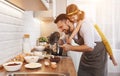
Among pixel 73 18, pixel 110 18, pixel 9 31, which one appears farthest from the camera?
pixel 110 18

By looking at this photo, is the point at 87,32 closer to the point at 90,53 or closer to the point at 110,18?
the point at 90,53

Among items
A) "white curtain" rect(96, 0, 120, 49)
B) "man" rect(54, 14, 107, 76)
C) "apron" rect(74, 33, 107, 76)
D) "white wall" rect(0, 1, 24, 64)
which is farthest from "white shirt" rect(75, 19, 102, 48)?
"white curtain" rect(96, 0, 120, 49)

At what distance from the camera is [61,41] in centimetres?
214

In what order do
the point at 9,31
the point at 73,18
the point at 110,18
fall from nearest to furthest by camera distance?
the point at 9,31
the point at 73,18
the point at 110,18

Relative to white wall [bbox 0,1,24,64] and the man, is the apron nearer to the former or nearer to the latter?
the man

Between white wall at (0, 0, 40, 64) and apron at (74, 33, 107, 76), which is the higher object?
white wall at (0, 0, 40, 64)

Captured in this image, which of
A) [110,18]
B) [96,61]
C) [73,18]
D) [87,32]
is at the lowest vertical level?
[96,61]

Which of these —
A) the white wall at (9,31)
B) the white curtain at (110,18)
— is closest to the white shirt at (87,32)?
the white wall at (9,31)

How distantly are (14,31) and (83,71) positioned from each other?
0.86m

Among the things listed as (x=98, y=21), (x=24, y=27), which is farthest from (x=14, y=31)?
(x=98, y=21)

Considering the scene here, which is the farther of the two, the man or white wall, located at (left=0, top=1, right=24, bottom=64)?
the man

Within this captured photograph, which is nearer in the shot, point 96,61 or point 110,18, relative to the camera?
point 96,61

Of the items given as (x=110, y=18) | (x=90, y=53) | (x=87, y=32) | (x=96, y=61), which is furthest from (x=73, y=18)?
(x=110, y=18)

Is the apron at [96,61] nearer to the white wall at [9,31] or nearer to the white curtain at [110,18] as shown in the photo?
the white wall at [9,31]
